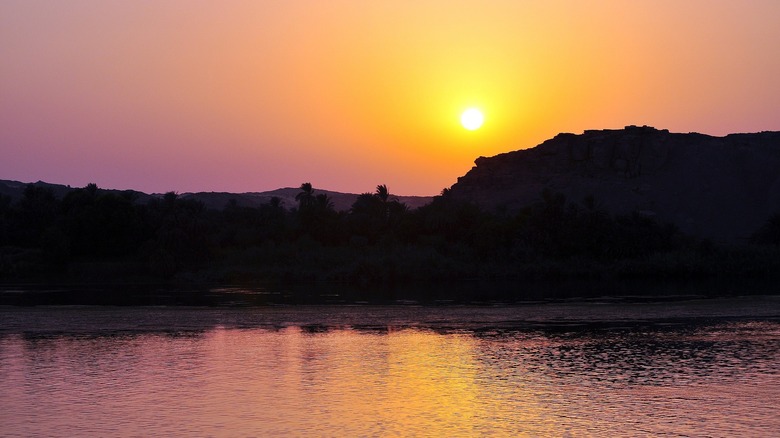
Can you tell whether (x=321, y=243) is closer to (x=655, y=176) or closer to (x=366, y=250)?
(x=366, y=250)

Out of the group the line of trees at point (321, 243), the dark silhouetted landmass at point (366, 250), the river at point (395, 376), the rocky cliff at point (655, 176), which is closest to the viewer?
the river at point (395, 376)

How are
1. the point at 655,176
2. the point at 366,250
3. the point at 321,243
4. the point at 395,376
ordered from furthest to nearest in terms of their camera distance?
1. the point at 655,176
2. the point at 321,243
3. the point at 366,250
4. the point at 395,376

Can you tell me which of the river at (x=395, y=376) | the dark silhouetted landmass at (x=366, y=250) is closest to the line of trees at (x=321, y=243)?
the dark silhouetted landmass at (x=366, y=250)

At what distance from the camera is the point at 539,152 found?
17438 cm

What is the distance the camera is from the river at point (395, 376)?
19.1 metres

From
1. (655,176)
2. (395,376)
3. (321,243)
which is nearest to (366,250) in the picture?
(321,243)

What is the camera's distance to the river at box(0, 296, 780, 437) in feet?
62.6

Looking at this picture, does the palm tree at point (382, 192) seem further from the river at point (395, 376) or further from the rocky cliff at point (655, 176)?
the river at point (395, 376)

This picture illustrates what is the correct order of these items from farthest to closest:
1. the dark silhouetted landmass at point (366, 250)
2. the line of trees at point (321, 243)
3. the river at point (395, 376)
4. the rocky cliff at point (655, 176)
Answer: the rocky cliff at point (655, 176), the line of trees at point (321, 243), the dark silhouetted landmass at point (366, 250), the river at point (395, 376)

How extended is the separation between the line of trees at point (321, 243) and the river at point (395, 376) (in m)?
46.7

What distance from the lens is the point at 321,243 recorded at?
105188 mm

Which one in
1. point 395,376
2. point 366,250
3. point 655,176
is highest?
point 655,176

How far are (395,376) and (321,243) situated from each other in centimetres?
8038

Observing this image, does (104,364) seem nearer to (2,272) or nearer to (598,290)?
(598,290)
